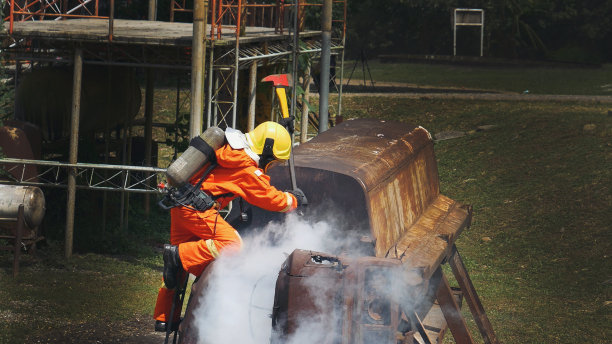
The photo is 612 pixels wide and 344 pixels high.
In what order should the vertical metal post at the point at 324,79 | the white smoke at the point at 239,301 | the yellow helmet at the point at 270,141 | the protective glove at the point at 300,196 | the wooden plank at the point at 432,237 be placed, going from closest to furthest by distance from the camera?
the white smoke at the point at 239,301, the yellow helmet at the point at 270,141, the protective glove at the point at 300,196, the wooden plank at the point at 432,237, the vertical metal post at the point at 324,79

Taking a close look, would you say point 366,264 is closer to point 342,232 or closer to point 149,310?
point 342,232

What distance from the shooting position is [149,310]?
1125 cm

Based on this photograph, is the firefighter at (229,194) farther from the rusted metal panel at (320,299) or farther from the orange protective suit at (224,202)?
the rusted metal panel at (320,299)

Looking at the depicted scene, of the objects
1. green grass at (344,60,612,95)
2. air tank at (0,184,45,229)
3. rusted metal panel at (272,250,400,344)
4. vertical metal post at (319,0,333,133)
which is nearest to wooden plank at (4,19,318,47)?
vertical metal post at (319,0,333,133)

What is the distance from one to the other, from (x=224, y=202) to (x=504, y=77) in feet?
87.7

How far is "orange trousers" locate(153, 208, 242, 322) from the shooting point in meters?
6.40

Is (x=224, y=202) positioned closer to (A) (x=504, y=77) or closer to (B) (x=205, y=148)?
(B) (x=205, y=148)

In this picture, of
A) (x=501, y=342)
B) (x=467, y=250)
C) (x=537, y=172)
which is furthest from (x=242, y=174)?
(x=537, y=172)

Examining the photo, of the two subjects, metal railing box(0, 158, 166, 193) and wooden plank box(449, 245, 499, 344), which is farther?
metal railing box(0, 158, 166, 193)

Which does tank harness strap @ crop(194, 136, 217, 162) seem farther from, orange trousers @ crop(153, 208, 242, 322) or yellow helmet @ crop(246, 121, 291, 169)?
orange trousers @ crop(153, 208, 242, 322)

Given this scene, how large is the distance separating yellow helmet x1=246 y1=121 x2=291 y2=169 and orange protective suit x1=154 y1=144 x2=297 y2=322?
0.36 feet

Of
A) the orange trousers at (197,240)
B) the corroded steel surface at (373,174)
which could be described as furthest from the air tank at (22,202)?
the orange trousers at (197,240)

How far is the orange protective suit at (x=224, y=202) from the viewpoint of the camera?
6344mm

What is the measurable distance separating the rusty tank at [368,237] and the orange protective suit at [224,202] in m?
0.25
